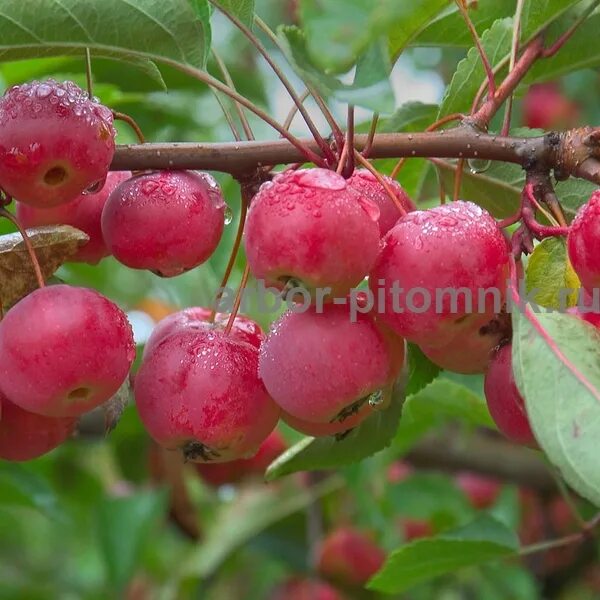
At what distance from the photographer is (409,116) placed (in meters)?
1.26

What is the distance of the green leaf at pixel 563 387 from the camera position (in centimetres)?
74

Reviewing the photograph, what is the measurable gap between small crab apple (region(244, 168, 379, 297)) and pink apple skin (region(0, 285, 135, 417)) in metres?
0.15

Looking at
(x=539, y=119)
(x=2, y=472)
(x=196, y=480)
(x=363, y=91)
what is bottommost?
(x=196, y=480)

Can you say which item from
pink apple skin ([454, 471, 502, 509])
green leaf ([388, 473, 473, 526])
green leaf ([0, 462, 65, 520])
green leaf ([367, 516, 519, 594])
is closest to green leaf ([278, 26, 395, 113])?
green leaf ([367, 516, 519, 594])

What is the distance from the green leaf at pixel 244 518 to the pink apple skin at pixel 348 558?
0.40 ft

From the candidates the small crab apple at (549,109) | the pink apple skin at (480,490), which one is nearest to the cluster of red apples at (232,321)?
the pink apple skin at (480,490)

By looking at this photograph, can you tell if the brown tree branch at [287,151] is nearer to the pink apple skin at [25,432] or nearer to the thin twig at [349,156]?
the thin twig at [349,156]

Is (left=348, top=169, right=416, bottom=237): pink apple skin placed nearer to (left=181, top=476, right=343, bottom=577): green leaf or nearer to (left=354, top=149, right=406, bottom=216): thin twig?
(left=354, top=149, right=406, bottom=216): thin twig

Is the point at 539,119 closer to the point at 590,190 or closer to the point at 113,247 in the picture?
the point at 590,190

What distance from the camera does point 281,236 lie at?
31.9 inches

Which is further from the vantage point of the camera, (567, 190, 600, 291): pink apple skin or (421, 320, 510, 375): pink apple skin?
(421, 320, 510, 375): pink apple skin

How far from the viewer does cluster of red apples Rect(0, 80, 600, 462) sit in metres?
0.83

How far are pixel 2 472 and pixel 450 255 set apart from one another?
1.14 meters

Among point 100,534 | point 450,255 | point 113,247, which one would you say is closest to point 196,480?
point 100,534
